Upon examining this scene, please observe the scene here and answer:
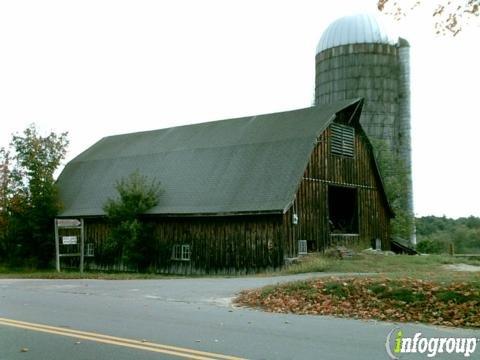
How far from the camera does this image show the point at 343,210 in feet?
109

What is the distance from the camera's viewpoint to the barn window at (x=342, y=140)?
3009 cm

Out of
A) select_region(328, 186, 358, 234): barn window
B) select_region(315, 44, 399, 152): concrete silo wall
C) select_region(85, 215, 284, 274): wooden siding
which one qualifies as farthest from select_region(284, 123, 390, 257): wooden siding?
select_region(315, 44, 399, 152): concrete silo wall

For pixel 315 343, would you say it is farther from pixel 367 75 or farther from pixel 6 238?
pixel 367 75

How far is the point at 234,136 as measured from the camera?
3253cm

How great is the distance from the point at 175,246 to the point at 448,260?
12.6 m

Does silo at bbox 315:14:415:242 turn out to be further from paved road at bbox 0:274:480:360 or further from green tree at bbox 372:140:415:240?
paved road at bbox 0:274:480:360

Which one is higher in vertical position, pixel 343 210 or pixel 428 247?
pixel 343 210

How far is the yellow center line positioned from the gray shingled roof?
16524 millimetres

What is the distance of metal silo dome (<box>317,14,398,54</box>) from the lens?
44.9 m

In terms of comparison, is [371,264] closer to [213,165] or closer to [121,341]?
[213,165]

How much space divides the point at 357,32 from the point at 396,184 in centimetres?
1201

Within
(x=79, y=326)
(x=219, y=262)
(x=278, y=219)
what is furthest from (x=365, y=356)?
(x=219, y=262)

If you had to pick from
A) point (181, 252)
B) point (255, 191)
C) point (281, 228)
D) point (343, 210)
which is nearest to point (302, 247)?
point (281, 228)

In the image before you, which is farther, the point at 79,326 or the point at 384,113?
the point at 384,113
